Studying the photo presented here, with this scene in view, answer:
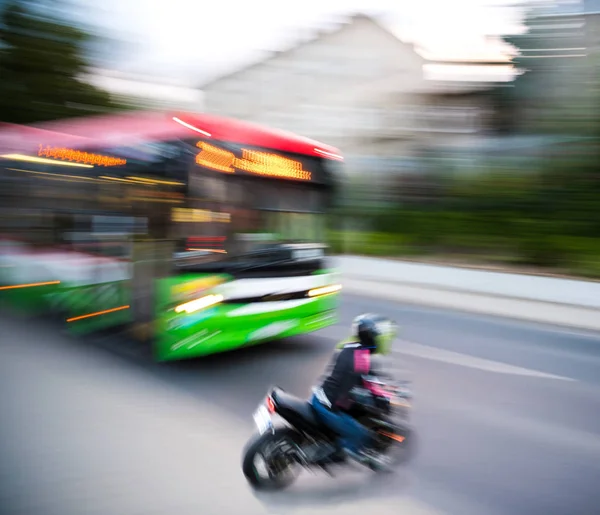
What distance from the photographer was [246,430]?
504cm

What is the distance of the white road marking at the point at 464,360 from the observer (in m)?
7.29

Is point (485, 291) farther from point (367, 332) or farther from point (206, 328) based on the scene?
point (367, 332)

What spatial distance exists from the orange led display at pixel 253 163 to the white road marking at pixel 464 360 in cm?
284

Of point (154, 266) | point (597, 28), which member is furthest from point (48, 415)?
point (597, 28)

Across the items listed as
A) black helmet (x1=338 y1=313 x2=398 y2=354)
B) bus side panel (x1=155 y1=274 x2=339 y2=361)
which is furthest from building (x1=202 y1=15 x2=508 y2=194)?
black helmet (x1=338 y1=313 x2=398 y2=354)

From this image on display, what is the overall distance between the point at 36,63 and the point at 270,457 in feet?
87.3

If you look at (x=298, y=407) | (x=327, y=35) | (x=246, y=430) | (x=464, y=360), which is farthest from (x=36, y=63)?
(x=298, y=407)

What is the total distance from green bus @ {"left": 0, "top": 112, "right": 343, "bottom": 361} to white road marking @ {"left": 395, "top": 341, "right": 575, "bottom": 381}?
4.18ft

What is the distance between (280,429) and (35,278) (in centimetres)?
652

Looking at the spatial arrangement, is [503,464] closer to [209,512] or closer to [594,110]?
[209,512]

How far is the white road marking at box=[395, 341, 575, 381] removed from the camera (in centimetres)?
729

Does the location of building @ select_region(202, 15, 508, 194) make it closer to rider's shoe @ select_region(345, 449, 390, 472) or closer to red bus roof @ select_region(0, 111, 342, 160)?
red bus roof @ select_region(0, 111, 342, 160)

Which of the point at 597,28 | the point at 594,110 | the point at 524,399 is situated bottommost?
the point at 524,399

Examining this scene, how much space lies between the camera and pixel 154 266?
21.0 feet
